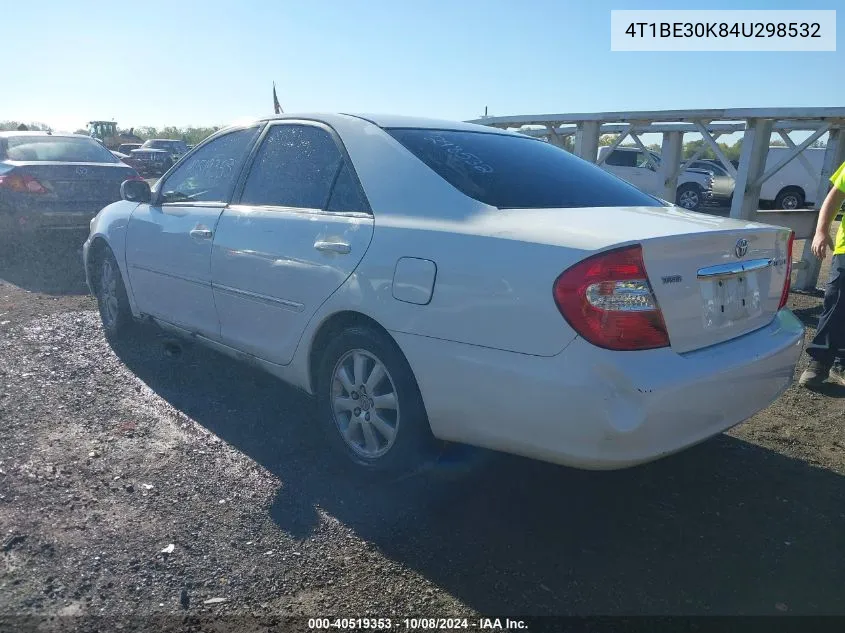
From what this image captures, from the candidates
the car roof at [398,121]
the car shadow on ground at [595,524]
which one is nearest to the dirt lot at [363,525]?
the car shadow on ground at [595,524]

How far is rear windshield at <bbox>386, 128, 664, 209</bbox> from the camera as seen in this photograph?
2945 millimetres

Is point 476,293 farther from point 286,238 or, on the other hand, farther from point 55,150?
point 55,150

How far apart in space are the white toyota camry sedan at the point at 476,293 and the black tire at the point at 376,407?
0.01 metres

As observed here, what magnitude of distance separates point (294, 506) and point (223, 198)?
1.93 metres

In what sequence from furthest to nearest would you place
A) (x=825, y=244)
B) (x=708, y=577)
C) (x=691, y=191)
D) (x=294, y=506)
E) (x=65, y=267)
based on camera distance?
(x=691, y=191) → (x=65, y=267) → (x=825, y=244) → (x=294, y=506) → (x=708, y=577)

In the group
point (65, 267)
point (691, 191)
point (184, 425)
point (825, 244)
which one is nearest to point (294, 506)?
point (184, 425)

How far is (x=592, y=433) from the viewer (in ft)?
7.51

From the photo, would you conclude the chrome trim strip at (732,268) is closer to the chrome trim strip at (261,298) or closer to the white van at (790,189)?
the chrome trim strip at (261,298)

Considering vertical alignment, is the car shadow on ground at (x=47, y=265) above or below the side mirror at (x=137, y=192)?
below

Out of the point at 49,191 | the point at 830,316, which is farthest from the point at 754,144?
the point at 49,191

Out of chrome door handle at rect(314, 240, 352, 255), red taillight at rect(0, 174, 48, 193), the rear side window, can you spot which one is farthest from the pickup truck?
chrome door handle at rect(314, 240, 352, 255)

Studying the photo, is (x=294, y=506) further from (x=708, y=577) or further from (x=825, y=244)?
(x=825, y=244)

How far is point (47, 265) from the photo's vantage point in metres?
8.37

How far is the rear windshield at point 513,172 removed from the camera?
116 inches
